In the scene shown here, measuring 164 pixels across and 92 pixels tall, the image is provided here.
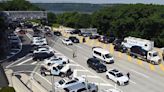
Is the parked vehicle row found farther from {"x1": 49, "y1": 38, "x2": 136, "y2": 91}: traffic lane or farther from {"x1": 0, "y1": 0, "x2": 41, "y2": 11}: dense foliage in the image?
{"x1": 0, "y1": 0, "x2": 41, "y2": 11}: dense foliage

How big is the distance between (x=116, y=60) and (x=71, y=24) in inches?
3608

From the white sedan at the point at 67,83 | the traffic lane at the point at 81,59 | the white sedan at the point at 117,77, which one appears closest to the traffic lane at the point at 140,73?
the white sedan at the point at 117,77

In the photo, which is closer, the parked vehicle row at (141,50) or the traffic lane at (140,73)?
the traffic lane at (140,73)

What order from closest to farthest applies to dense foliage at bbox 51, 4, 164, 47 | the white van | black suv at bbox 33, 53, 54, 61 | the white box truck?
the white box truck → the white van → black suv at bbox 33, 53, 54, 61 → dense foliage at bbox 51, 4, 164, 47

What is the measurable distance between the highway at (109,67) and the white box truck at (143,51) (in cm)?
83

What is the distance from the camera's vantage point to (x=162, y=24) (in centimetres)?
9131

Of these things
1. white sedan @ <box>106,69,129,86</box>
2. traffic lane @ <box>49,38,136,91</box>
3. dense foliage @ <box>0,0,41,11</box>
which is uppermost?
white sedan @ <box>106,69,129,86</box>

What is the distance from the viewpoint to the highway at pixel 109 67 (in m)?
39.8

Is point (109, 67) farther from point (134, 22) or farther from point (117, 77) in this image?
point (134, 22)

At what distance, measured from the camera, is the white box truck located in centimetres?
4991

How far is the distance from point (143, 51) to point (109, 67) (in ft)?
22.6

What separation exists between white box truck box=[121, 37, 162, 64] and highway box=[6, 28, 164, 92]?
2.71 ft

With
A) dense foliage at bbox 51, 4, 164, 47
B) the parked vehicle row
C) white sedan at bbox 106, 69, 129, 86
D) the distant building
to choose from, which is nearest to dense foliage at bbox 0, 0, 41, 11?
dense foliage at bbox 51, 4, 164, 47

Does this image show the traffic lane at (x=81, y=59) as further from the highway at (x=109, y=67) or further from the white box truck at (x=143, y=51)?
the white box truck at (x=143, y=51)
